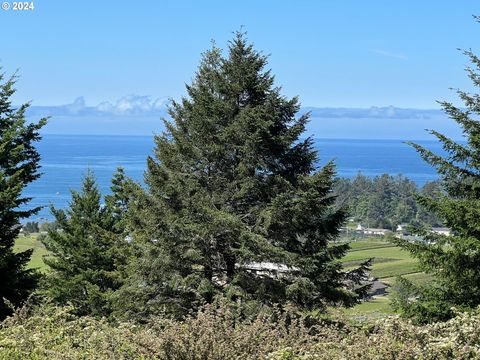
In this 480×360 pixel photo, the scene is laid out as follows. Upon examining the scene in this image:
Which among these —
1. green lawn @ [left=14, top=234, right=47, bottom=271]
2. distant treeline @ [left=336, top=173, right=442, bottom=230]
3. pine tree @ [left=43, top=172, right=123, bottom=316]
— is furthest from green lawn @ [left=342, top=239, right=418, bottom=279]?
pine tree @ [left=43, top=172, right=123, bottom=316]

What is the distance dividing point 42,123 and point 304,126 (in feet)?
29.4

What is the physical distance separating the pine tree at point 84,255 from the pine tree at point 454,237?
13972 millimetres

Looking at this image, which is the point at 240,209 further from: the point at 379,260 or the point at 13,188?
the point at 379,260

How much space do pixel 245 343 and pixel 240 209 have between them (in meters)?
11.1

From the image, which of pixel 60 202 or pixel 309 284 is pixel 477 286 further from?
pixel 60 202

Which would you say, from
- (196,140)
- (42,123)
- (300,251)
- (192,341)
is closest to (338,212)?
(300,251)

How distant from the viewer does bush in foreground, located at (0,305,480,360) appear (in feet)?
13.5

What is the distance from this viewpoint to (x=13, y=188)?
591 inches

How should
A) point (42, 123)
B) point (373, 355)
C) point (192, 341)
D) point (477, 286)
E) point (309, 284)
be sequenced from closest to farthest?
point (373, 355)
point (192, 341)
point (477, 286)
point (309, 284)
point (42, 123)

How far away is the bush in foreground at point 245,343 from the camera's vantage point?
412 centimetres

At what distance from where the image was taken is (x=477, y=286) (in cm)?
1080

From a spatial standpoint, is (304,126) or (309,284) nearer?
(309,284)

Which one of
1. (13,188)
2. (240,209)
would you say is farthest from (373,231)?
(13,188)

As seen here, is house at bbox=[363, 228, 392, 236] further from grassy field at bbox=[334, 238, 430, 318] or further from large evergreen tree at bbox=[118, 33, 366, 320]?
large evergreen tree at bbox=[118, 33, 366, 320]
